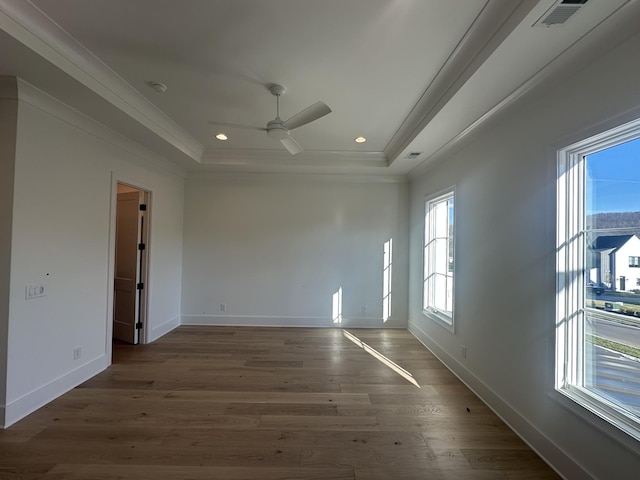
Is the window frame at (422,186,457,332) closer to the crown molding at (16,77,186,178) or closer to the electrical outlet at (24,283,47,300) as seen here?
the crown molding at (16,77,186,178)

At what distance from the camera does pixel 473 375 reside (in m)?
2.92

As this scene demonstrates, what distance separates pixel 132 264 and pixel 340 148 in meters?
3.50

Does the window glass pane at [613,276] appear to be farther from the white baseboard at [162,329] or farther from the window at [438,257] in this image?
the white baseboard at [162,329]

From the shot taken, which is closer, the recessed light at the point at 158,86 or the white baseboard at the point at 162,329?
the recessed light at the point at 158,86

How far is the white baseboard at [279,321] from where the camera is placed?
198 inches

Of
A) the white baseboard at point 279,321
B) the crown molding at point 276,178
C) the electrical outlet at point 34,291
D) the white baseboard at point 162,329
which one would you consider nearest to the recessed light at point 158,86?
the electrical outlet at point 34,291

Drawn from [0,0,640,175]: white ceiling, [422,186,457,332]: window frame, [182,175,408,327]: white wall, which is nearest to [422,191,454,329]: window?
[422,186,457,332]: window frame

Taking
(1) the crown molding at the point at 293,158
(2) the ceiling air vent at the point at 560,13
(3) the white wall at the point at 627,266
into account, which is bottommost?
(3) the white wall at the point at 627,266

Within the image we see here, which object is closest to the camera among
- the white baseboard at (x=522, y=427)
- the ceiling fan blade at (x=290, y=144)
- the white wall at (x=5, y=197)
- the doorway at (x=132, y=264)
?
the white baseboard at (x=522, y=427)

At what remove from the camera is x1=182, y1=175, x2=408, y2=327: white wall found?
505 cm

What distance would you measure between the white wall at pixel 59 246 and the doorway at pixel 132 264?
596 mm

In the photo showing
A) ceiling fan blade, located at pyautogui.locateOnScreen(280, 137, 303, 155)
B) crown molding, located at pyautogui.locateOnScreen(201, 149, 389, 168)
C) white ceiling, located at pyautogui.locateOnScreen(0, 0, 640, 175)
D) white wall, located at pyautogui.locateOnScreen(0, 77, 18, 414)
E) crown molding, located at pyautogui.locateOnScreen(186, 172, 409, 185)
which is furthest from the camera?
crown molding, located at pyautogui.locateOnScreen(186, 172, 409, 185)

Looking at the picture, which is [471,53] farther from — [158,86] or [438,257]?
[438,257]

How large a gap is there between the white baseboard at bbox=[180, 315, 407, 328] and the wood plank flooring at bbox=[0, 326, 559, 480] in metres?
1.37
